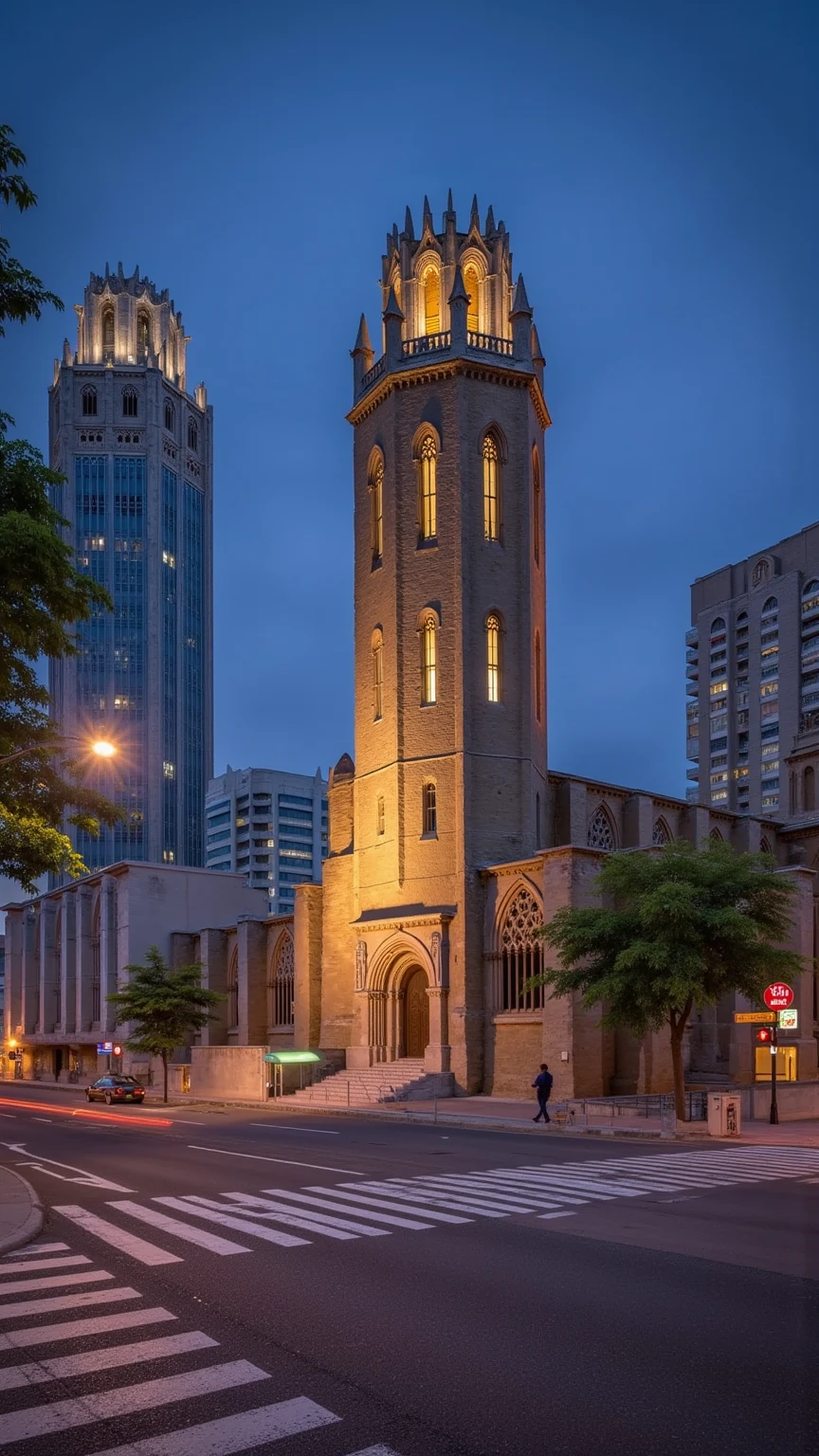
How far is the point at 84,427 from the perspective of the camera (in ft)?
432

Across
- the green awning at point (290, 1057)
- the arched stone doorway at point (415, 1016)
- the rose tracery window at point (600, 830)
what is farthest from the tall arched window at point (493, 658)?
the green awning at point (290, 1057)

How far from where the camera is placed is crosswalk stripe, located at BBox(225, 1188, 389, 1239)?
44.2 feet

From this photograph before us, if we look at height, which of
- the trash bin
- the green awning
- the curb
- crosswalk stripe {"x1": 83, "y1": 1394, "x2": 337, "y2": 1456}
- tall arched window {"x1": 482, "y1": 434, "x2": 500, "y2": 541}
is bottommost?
the green awning

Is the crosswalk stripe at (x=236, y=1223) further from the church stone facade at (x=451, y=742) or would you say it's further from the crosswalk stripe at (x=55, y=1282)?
the church stone facade at (x=451, y=742)

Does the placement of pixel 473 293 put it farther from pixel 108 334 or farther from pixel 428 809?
pixel 108 334

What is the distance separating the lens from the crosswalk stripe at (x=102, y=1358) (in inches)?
314

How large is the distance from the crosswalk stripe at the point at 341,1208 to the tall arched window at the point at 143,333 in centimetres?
13584

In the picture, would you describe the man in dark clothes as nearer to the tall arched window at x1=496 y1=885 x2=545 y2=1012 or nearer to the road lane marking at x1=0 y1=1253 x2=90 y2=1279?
the tall arched window at x1=496 y1=885 x2=545 y2=1012

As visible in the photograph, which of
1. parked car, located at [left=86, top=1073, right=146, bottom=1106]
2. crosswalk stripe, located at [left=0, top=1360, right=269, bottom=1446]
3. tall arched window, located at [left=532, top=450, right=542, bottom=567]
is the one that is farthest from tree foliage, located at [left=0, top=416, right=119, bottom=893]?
tall arched window, located at [left=532, top=450, right=542, bottom=567]

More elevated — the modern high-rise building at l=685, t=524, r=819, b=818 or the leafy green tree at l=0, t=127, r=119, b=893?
the modern high-rise building at l=685, t=524, r=819, b=818

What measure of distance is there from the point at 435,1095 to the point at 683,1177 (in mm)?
20428

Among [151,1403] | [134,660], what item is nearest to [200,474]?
[134,660]

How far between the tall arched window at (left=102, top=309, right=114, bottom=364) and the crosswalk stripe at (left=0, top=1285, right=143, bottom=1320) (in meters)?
139

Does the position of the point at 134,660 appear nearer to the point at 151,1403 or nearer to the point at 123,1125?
the point at 123,1125
